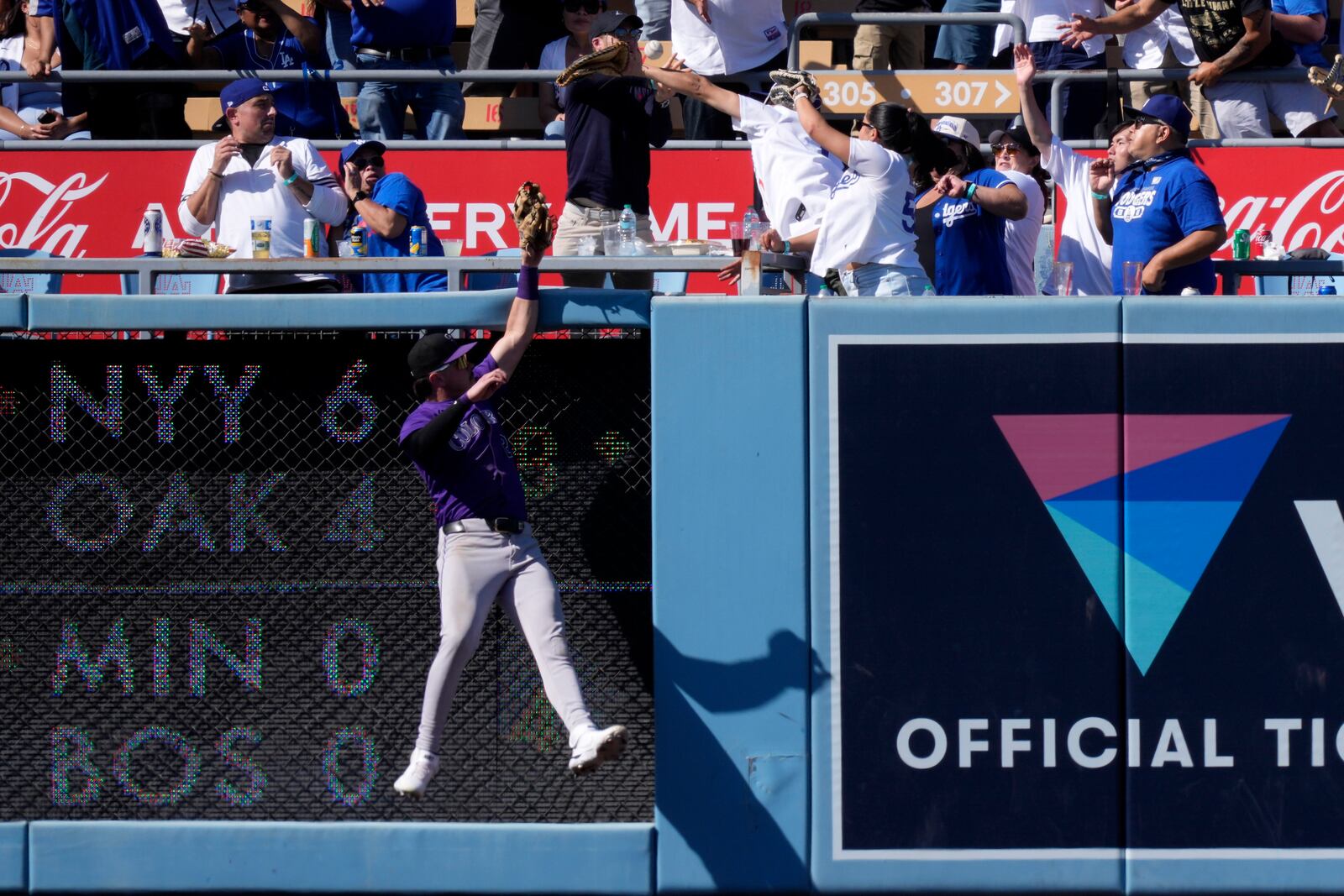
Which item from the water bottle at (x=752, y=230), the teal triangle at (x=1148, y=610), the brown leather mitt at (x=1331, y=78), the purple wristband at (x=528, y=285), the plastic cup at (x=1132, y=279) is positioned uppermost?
the brown leather mitt at (x=1331, y=78)

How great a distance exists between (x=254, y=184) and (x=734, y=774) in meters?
4.71

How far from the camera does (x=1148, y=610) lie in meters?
5.57

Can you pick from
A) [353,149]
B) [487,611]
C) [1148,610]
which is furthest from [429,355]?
[353,149]

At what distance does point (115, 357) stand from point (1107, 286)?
4.27m

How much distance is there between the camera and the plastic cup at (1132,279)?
668cm

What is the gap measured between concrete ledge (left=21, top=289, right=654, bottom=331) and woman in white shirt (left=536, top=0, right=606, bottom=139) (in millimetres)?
5744

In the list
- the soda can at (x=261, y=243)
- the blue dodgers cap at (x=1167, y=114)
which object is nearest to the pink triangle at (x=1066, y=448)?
the blue dodgers cap at (x=1167, y=114)

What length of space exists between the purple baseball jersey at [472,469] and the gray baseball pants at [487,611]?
7cm

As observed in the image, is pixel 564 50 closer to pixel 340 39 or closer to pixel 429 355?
pixel 340 39

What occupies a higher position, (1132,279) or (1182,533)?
(1132,279)

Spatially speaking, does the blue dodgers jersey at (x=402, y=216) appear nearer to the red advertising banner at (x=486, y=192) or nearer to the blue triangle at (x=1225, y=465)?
the red advertising banner at (x=486, y=192)

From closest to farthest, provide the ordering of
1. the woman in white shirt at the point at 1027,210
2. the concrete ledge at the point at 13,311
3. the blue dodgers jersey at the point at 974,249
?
the concrete ledge at the point at 13,311, the blue dodgers jersey at the point at 974,249, the woman in white shirt at the point at 1027,210

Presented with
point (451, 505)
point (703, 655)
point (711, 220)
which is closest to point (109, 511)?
point (451, 505)

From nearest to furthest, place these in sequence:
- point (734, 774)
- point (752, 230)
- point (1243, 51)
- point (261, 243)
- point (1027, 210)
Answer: point (734, 774)
point (1027, 210)
point (261, 243)
point (752, 230)
point (1243, 51)
